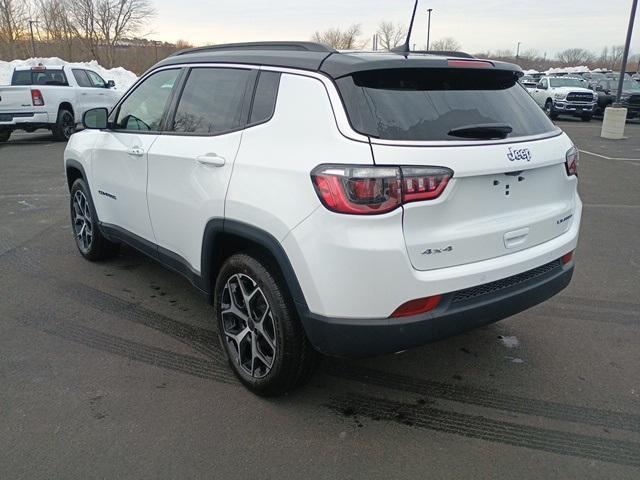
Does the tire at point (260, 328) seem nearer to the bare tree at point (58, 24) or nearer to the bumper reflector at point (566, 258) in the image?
the bumper reflector at point (566, 258)

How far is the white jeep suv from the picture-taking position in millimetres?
2387

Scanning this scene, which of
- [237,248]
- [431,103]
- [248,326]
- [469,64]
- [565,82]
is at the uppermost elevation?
[469,64]

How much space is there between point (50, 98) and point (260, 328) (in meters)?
13.4

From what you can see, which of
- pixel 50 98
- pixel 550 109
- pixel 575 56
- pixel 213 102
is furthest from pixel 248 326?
pixel 575 56

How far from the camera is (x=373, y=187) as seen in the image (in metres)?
2.33

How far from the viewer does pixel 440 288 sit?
2.48m

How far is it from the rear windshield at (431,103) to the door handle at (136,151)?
181cm

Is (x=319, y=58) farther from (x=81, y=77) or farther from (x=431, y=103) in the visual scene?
(x=81, y=77)

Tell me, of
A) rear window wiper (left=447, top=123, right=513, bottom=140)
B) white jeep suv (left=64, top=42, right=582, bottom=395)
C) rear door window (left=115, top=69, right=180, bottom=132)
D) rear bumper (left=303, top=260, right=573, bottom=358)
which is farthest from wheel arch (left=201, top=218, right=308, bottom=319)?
rear door window (left=115, top=69, right=180, bottom=132)

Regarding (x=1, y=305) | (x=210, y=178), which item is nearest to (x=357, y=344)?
(x=210, y=178)

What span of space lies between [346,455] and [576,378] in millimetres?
1549

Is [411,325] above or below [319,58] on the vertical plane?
below

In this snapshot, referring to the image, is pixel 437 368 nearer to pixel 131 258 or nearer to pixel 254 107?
pixel 254 107

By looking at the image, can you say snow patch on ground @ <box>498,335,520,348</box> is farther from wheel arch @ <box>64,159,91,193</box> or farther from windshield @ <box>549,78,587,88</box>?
windshield @ <box>549,78,587,88</box>
